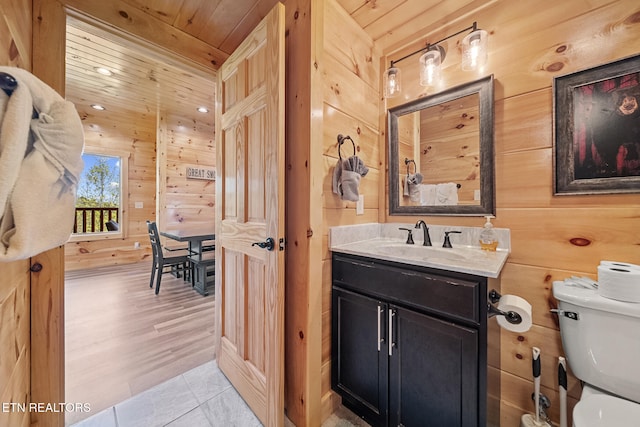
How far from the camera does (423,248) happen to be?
1.45 meters

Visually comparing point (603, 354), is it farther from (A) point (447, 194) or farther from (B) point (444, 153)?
(B) point (444, 153)

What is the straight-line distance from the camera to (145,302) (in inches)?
110

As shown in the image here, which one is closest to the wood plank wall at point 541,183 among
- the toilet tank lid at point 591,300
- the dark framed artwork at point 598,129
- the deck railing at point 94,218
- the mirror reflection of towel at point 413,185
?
the dark framed artwork at point 598,129

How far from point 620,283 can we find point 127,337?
3.12 metres

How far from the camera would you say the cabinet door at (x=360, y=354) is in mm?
1156

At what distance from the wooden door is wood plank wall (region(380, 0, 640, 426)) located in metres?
1.17

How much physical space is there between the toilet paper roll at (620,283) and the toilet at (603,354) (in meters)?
0.02

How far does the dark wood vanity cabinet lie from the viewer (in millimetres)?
905

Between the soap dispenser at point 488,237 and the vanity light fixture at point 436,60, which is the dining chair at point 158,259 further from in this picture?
the soap dispenser at point 488,237

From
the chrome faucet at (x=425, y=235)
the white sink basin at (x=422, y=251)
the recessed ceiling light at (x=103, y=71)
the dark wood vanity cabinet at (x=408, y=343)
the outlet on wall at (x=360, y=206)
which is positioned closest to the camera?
the dark wood vanity cabinet at (x=408, y=343)

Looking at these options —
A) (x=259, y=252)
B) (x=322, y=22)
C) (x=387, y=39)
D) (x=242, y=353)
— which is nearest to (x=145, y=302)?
(x=242, y=353)

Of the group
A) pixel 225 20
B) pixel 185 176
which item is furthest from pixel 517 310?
pixel 185 176

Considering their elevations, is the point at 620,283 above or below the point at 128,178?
below

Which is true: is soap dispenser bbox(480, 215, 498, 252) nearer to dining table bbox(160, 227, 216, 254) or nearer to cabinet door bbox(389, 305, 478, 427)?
cabinet door bbox(389, 305, 478, 427)
